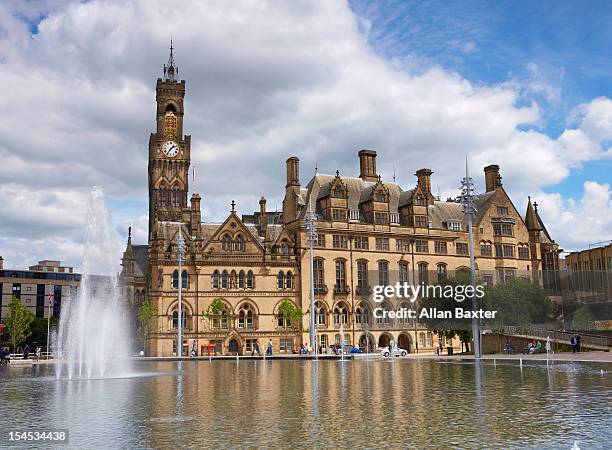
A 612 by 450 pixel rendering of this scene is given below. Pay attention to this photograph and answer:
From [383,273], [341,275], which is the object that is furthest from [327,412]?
[383,273]

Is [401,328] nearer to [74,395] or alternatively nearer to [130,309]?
[130,309]

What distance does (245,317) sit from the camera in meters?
80.9

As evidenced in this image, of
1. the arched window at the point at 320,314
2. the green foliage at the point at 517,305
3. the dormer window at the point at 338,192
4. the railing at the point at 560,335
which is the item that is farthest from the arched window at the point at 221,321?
the railing at the point at 560,335

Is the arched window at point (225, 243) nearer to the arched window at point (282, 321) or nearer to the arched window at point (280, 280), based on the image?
the arched window at point (280, 280)

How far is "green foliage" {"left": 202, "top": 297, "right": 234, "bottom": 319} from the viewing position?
76625mm

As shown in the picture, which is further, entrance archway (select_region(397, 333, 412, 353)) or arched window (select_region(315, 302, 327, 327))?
entrance archway (select_region(397, 333, 412, 353))

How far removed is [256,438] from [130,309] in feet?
254

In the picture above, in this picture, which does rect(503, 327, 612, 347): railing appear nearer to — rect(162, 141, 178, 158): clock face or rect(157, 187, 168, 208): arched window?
rect(157, 187, 168, 208): arched window

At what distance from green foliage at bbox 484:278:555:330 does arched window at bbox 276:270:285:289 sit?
27553 mm

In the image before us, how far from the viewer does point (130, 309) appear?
89500 mm

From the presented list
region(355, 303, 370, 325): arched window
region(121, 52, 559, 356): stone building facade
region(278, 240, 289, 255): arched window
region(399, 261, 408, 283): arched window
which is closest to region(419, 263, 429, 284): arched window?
region(121, 52, 559, 356): stone building facade

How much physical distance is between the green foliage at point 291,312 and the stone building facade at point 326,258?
379mm

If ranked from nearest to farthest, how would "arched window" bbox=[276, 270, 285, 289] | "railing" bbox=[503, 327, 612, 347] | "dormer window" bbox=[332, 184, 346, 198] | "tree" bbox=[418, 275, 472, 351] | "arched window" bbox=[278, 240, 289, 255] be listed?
1. "railing" bbox=[503, 327, 612, 347]
2. "tree" bbox=[418, 275, 472, 351]
3. "arched window" bbox=[276, 270, 285, 289]
4. "arched window" bbox=[278, 240, 289, 255]
5. "dormer window" bbox=[332, 184, 346, 198]

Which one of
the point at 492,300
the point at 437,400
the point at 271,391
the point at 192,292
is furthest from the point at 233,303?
the point at 437,400
